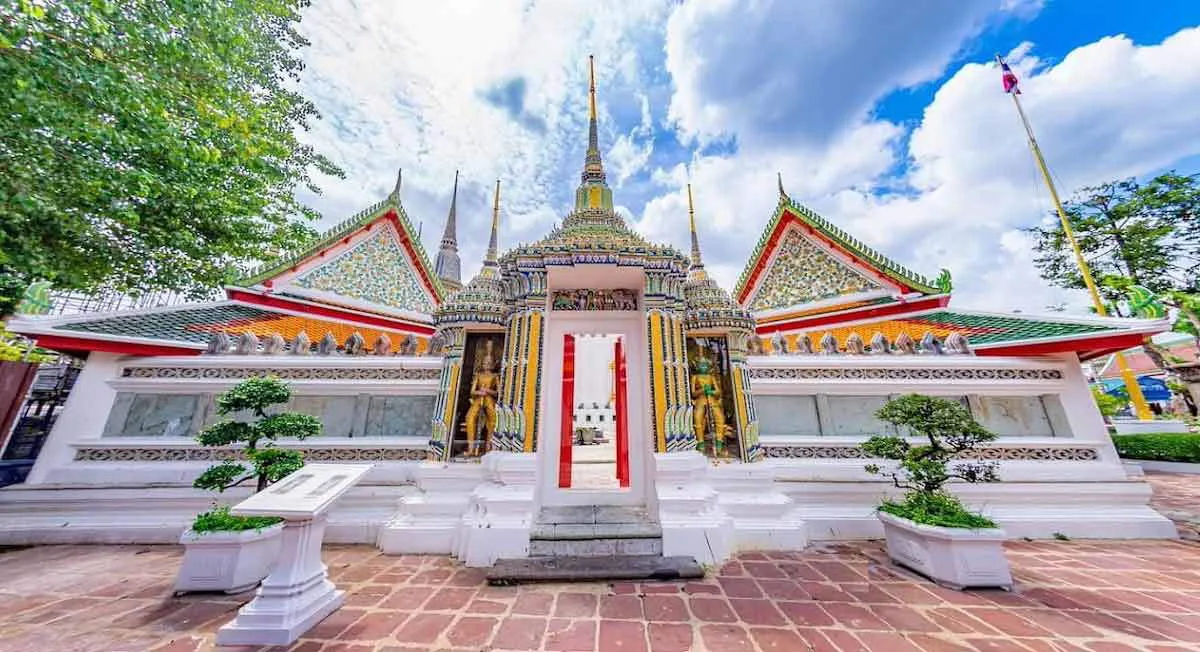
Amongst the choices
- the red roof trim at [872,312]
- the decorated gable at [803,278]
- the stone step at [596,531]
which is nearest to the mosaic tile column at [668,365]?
the stone step at [596,531]

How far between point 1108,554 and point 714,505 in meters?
4.16

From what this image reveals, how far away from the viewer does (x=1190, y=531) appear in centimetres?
475

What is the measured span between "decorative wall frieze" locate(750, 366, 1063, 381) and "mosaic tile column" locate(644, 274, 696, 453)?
1.64m

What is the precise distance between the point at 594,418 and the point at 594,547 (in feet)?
36.3

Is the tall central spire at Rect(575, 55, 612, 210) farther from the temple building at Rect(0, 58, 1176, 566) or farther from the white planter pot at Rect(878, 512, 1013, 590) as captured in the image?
the white planter pot at Rect(878, 512, 1013, 590)

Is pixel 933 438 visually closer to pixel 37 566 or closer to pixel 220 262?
pixel 37 566

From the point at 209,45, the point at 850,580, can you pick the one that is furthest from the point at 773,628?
the point at 209,45

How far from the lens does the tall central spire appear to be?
636 centimetres

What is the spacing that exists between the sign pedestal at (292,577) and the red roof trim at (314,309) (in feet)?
16.4

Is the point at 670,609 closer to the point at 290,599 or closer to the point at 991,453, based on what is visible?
the point at 290,599

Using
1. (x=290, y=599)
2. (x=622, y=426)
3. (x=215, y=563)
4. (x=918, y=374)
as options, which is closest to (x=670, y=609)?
(x=622, y=426)

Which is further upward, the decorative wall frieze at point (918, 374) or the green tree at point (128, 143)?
the green tree at point (128, 143)

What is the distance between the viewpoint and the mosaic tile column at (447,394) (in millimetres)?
4793

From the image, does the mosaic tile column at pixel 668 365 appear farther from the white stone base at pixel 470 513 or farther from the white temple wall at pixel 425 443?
the white stone base at pixel 470 513
